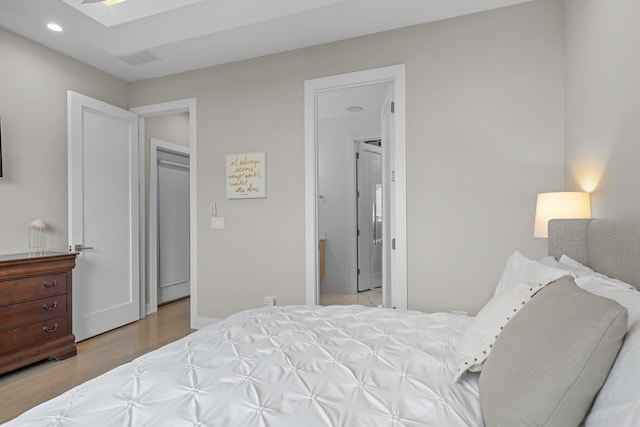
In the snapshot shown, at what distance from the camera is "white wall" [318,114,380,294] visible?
208 inches

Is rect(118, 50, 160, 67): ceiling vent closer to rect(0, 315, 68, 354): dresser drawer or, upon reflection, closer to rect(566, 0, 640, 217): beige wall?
rect(0, 315, 68, 354): dresser drawer

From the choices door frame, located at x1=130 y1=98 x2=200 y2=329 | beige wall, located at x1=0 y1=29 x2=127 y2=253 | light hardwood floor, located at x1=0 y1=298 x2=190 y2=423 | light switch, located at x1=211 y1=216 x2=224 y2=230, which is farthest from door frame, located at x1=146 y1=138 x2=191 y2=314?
light switch, located at x1=211 y1=216 x2=224 y2=230

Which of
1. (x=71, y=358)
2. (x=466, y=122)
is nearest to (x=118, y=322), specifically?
(x=71, y=358)

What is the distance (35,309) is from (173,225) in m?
2.34

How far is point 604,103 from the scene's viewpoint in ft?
5.90

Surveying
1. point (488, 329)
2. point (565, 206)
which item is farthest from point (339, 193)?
point (488, 329)

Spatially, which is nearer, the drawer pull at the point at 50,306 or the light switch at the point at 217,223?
the drawer pull at the point at 50,306

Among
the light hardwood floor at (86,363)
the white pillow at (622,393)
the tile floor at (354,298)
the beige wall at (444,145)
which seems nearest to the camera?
the white pillow at (622,393)

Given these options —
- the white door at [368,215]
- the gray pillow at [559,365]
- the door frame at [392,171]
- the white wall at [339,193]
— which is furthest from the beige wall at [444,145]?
the white door at [368,215]

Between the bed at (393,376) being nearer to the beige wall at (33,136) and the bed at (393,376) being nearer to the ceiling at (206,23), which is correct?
the ceiling at (206,23)

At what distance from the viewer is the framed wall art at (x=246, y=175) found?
3.34 m

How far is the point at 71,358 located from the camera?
2.93 metres

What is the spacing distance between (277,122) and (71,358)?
2.69 meters

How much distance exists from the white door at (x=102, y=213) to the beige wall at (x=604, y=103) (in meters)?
3.98
